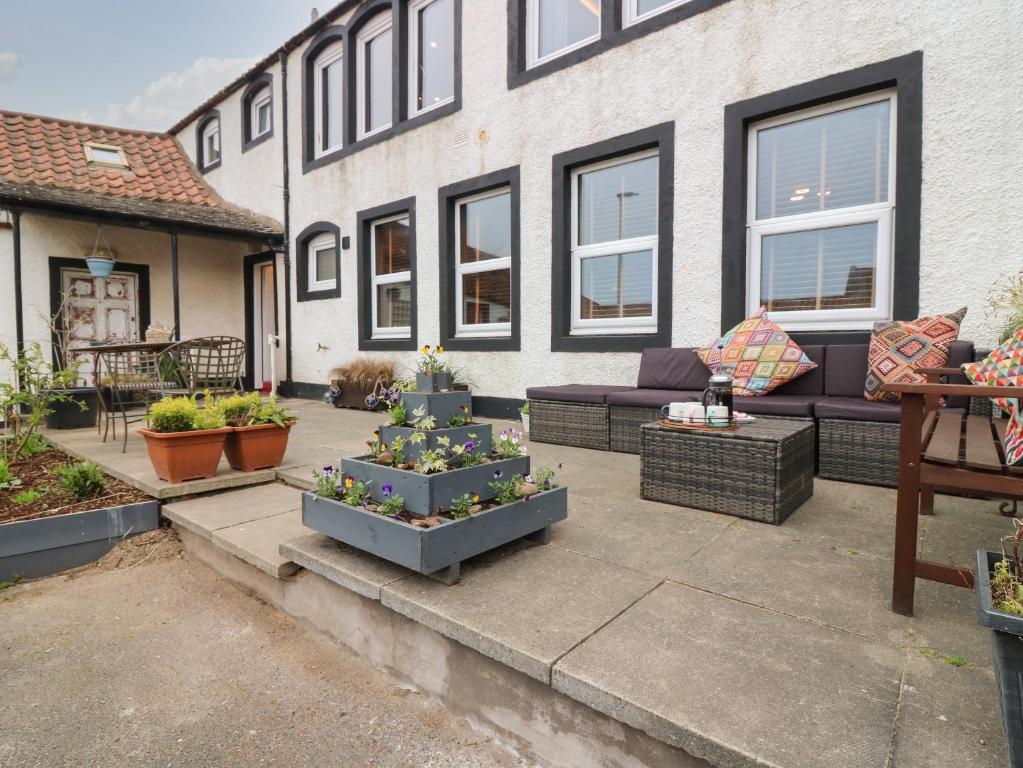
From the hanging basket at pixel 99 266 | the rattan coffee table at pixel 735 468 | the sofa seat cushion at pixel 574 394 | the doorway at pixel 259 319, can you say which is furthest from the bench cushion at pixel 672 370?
the hanging basket at pixel 99 266

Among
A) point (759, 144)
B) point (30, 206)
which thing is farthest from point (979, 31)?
point (30, 206)

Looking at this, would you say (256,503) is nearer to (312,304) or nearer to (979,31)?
(979,31)

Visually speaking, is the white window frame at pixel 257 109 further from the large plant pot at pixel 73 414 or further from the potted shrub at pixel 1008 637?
the potted shrub at pixel 1008 637

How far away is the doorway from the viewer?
905 cm

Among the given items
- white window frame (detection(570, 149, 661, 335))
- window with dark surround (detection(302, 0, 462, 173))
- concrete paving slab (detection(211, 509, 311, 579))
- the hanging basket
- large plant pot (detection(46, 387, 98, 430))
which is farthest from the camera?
the hanging basket

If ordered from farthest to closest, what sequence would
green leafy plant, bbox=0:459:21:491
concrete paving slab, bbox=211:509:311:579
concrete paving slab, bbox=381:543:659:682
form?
green leafy plant, bbox=0:459:21:491, concrete paving slab, bbox=211:509:311:579, concrete paving slab, bbox=381:543:659:682

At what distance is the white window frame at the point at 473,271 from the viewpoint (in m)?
5.68

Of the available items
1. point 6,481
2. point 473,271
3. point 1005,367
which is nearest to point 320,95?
point 473,271

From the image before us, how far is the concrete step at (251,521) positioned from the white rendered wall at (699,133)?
2846 millimetres

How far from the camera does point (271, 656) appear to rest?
1900 millimetres

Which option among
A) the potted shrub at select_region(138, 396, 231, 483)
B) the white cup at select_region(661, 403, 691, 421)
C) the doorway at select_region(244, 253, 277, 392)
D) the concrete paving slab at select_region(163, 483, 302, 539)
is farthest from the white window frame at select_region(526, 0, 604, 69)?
the doorway at select_region(244, 253, 277, 392)

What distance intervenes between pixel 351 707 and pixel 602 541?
3.40 ft

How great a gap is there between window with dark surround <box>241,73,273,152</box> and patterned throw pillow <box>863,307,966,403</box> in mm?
8578

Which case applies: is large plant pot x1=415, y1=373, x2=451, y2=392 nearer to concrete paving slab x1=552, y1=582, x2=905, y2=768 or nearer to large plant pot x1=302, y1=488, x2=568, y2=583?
large plant pot x1=302, y1=488, x2=568, y2=583
